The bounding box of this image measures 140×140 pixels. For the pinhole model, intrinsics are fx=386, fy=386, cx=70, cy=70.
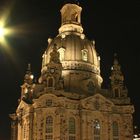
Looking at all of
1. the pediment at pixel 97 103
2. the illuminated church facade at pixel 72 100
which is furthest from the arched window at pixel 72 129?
the pediment at pixel 97 103

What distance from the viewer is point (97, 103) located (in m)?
73.9

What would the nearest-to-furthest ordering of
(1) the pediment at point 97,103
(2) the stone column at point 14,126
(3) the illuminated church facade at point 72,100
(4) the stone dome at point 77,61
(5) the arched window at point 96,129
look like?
(3) the illuminated church facade at point 72,100, (5) the arched window at point 96,129, (1) the pediment at point 97,103, (4) the stone dome at point 77,61, (2) the stone column at point 14,126

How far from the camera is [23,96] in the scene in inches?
3091

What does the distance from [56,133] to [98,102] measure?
10848 mm

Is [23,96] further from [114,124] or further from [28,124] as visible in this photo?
[114,124]

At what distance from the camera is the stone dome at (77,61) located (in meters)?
77.8

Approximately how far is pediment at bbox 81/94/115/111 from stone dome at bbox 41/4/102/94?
11.9ft

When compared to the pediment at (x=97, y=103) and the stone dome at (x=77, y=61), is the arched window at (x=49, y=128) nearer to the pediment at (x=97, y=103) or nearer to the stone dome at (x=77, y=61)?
the pediment at (x=97, y=103)

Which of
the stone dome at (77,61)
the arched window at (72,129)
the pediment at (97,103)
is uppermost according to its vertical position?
the stone dome at (77,61)

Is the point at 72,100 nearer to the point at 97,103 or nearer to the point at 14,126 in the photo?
the point at 97,103

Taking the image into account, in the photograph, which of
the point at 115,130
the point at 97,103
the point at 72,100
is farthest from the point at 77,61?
the point at 115,130

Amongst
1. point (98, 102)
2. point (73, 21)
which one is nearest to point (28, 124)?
point (98, 102)

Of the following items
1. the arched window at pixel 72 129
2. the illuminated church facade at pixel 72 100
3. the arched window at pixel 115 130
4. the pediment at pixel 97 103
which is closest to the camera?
the illuminated church facade at pixel 72 100

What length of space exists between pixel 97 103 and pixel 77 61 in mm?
10650
